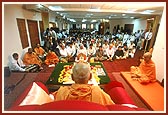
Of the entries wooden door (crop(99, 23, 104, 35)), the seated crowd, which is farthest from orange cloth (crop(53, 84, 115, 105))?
wooden door (crop(99, 23, 104, 35))

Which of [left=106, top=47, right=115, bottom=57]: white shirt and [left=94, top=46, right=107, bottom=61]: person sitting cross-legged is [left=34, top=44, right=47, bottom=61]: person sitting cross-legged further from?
[left=106, top=47, right=115, bottom=57]: white shirt

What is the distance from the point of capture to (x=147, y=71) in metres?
2.00

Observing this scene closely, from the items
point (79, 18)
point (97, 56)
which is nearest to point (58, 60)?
point (97, 56)

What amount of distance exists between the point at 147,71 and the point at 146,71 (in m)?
0.01

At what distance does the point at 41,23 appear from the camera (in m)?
1.27

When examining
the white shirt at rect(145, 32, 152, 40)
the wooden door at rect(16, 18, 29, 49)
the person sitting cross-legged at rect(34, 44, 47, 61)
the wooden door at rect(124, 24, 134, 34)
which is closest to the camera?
the wooden door at rect(16, 18, 29, 49)

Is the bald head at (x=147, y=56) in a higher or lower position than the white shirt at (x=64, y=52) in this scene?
lower

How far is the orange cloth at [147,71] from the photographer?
6.29 feet

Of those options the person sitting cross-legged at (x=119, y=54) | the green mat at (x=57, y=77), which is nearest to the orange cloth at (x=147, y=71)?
the person sitting cross-legged at (x=119, y=54)

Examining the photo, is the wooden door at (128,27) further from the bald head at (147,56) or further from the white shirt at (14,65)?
the white shirt at (14,65)

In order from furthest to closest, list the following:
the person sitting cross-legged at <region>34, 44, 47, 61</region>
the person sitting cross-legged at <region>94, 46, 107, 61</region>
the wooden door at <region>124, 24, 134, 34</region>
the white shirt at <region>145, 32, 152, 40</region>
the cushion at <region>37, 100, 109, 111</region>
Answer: the person sitting cross-legged at <region>94, 46, 107, 61</region> → the white shirt at <region>145, 32, 152, 40</region> → the wooden door at <region>124, 24, 134, 34</region> → the person sitting cross-legged at <region>34, 44, 47, 61</region> → the cushion at <region>37, 100, 109, 111</region>

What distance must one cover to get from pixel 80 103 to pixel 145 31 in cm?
116

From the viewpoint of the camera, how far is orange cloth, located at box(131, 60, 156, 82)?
6.29 feet

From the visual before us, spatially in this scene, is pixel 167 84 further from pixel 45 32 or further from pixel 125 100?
pixel 45 32
